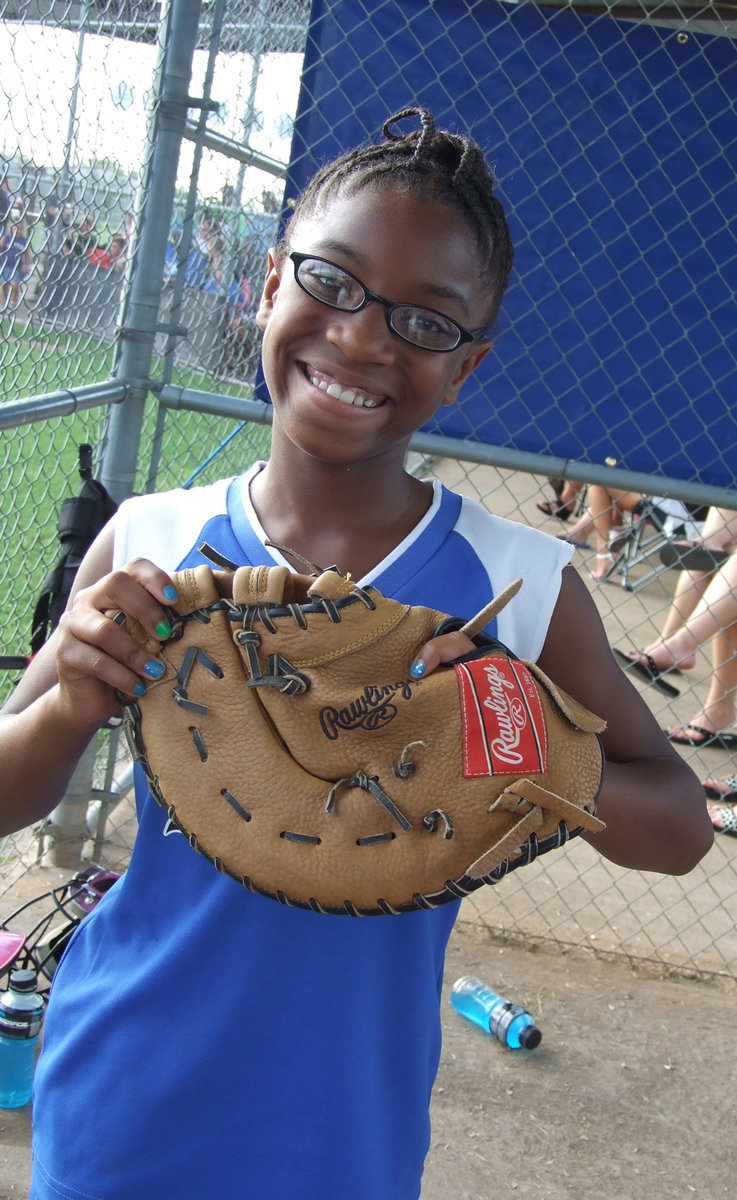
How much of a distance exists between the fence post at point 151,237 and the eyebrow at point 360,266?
5.45 feet

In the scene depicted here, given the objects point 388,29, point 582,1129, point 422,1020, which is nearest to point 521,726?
point 422,1020

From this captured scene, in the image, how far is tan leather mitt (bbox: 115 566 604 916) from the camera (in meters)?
1.06

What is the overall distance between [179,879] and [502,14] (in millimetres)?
2648

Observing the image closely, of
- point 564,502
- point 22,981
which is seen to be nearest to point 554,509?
point 564,502

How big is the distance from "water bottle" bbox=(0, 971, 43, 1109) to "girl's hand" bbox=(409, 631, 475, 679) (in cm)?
171

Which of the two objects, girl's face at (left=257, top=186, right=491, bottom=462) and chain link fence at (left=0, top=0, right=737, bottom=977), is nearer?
girl's face at (left=257, top=186, right=491, bottom=462)

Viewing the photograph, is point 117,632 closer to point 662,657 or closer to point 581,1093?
point 581,1093

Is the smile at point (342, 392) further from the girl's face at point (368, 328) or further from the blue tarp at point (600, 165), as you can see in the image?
the blue tarp at point (600, 165)

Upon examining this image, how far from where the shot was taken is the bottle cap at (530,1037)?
9.20 ft

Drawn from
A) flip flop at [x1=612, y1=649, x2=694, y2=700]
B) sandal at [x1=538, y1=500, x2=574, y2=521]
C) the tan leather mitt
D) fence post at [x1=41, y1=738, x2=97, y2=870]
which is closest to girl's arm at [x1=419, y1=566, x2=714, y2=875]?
the tan leather mitt

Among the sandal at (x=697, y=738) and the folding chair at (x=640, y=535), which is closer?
the sandal at (x=697, y=738)

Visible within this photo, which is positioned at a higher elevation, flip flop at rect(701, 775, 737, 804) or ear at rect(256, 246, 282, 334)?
ear at rect(256, 246, 282, 334)

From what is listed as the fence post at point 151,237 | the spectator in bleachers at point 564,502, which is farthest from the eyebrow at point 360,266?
the spectator in bleachers at point 564,502

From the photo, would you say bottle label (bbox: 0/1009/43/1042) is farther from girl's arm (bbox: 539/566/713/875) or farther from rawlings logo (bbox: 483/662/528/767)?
rawlings logo (bbox: 483/662/528/767)
